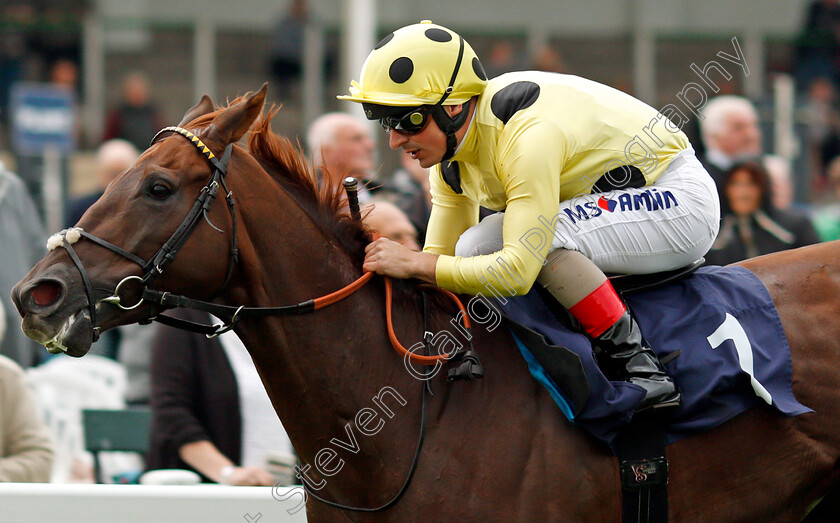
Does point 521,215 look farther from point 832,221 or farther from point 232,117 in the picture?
point 832,221

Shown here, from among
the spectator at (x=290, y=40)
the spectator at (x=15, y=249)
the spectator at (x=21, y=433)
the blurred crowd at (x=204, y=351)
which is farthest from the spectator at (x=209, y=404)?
the spectator at (x=290, y=40)

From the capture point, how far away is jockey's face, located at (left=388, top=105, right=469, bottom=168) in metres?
3.20

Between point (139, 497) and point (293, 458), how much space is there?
3.33ft

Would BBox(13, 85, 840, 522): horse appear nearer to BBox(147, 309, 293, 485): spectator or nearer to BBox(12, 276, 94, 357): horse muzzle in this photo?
BBox(12, 276, 94, 357): horse muzzle

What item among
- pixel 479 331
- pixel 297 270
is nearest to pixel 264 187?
pixel 297 270

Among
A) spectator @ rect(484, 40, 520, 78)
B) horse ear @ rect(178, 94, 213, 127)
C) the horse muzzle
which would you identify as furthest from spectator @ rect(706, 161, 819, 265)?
spectator @ rect(484, 40, 520, 78)

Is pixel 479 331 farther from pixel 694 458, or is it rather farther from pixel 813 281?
pixel 813 281

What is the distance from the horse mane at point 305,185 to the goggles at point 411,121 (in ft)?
0.86

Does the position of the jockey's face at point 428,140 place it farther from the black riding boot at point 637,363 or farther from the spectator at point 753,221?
the spectator at point 753,221

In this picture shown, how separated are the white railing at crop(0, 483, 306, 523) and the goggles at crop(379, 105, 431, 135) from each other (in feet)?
4.27

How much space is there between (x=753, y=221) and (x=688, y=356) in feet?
10.4

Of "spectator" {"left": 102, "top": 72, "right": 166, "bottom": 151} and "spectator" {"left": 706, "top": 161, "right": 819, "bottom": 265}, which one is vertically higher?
"spectator" {"left": 706, "top": 161, "right": 819, "bottom": 265}

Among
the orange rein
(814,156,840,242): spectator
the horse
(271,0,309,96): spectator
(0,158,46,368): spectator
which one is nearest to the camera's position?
the horse

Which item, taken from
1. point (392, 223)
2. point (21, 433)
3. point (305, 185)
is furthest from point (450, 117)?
point (21, 433)
